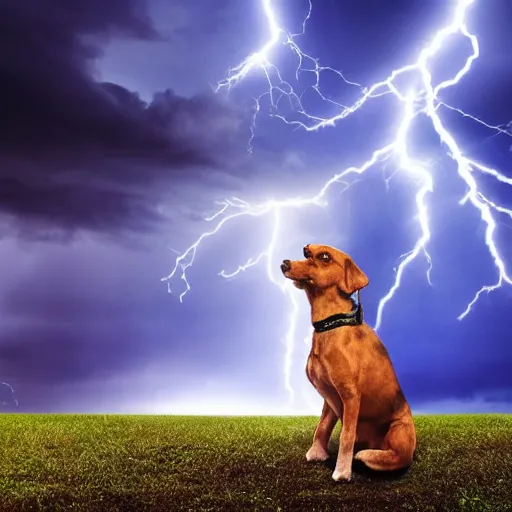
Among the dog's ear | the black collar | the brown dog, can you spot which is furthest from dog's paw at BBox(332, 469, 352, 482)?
the dog's ear

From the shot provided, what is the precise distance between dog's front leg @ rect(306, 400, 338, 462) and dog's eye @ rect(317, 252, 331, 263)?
1560 millimetres

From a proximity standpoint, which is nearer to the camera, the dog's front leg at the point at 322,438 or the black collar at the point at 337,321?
the black collar at the point at 337,321

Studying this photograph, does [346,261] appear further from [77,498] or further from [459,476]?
[77,498]

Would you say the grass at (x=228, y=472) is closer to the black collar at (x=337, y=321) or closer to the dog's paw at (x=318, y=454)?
the dog's paw at (x=318, y=454)

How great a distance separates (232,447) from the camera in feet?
26.6

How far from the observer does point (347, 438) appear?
6.43 metres

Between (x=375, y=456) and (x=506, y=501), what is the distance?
130 cm

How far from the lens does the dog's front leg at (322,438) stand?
7086 millimetres

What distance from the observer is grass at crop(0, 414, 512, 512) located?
6.46 meters

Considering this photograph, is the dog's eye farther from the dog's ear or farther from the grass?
the grass

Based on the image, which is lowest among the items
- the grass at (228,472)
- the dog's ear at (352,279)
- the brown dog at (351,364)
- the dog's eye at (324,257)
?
the grass at (228,472)

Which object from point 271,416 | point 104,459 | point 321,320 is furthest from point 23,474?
point 271,416

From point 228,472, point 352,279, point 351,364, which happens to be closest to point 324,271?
point 352,279

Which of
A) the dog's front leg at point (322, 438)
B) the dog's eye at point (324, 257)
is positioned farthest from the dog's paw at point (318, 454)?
the dog's eye at point (324, 257)
